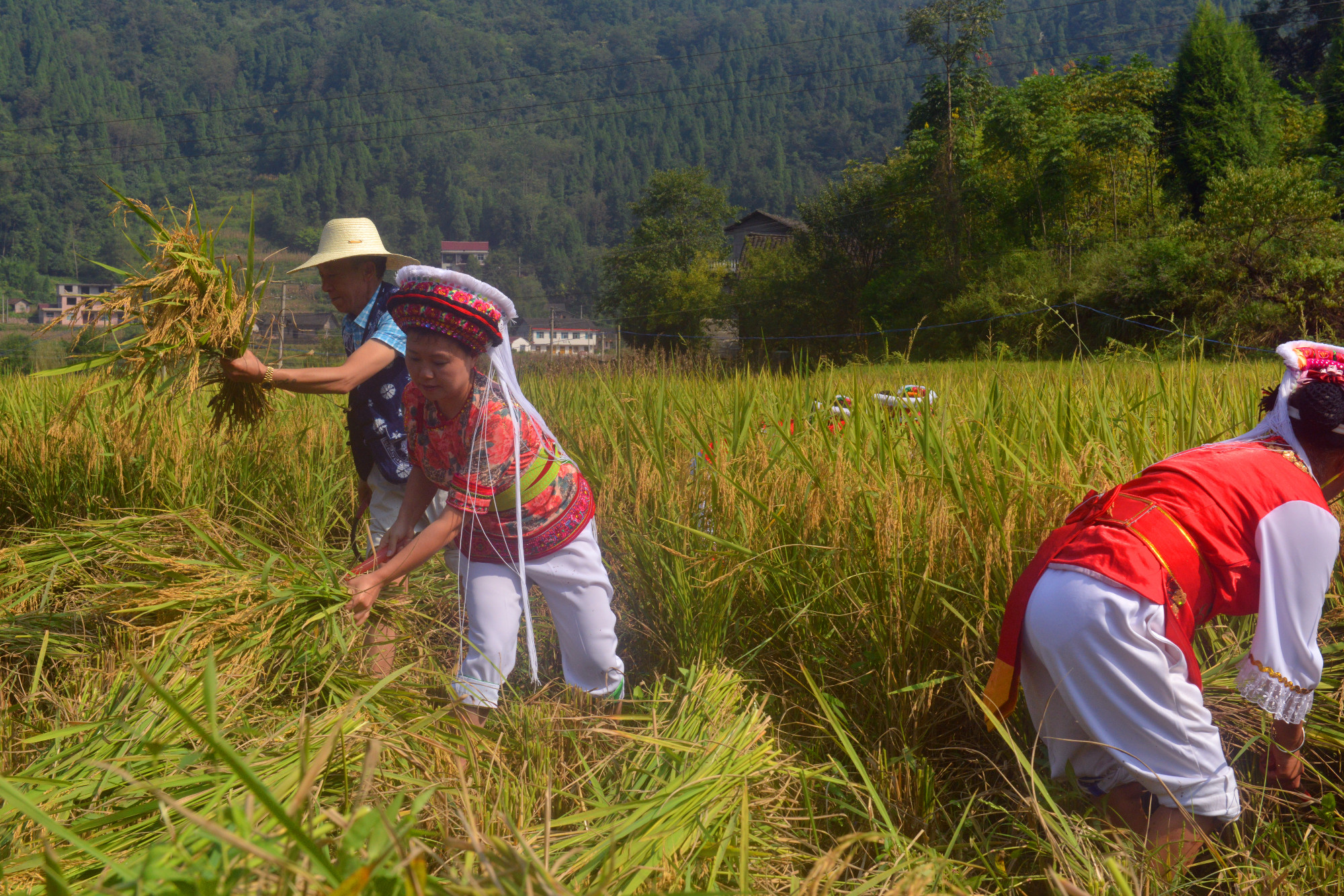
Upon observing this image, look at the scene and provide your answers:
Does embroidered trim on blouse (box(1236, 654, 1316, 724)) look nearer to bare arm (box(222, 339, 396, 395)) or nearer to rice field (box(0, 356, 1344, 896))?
rice field (box(0, 356, 1344, 896))

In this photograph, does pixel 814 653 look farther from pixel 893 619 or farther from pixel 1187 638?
pixel 1187 638

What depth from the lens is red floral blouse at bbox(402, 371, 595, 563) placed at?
81.4 inches

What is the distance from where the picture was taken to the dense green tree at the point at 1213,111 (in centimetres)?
2439

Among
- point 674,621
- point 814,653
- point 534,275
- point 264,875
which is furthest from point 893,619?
point 534,275

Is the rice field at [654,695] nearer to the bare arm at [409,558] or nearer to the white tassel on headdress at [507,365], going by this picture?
the bare arm at [409,558]

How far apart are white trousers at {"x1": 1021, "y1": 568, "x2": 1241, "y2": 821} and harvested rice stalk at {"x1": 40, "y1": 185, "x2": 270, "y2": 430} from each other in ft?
6.87

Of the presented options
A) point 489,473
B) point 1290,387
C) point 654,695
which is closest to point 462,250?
point 489,473

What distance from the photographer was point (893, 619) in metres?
2.12

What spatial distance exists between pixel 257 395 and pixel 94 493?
4.27 feet

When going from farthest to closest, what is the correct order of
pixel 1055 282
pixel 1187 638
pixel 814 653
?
pixel 1055 282, pixel 814 653, pixel 1187 638

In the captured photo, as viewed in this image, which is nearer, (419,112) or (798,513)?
(798,513)

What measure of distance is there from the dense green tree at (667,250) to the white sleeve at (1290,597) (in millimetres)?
42390

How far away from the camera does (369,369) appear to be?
2.51 m

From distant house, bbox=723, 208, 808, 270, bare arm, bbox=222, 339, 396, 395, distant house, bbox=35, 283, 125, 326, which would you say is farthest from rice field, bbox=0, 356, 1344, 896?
distant house, bbox=723, 208, 808, 270
